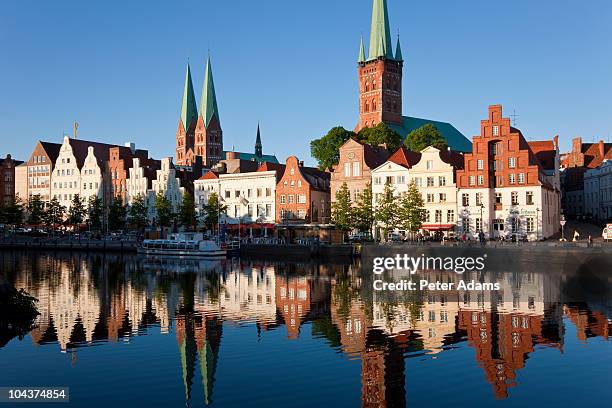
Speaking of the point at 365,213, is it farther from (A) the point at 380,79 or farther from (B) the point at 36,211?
(A) the point at 380,79

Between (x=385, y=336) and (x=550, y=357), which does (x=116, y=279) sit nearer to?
(x=385, y=336)

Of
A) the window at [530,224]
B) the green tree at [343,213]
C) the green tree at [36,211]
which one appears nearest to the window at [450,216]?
the window at [530,224]

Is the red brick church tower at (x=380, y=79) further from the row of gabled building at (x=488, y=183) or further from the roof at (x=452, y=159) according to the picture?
the row of gabled building at (x=488, y=183)

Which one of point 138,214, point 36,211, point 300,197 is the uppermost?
point 300,197

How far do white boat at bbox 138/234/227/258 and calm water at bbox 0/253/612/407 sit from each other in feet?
122

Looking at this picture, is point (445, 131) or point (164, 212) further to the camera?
point (445, 131)

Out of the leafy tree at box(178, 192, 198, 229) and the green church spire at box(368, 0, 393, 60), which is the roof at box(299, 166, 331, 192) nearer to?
the leafy tree at box(178, 192, 198, 229)

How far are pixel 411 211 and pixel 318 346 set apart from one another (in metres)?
53.7

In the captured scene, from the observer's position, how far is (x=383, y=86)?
170750mm

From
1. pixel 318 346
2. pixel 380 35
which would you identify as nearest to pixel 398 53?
pixel 380 35

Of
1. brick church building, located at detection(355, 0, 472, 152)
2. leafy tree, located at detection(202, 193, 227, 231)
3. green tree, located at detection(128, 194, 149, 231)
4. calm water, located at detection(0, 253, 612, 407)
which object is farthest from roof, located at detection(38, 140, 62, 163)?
calm water, located at detection(0, 253, 612, 407)

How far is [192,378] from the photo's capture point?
24938 millimetres

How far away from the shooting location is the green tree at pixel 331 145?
114 meters

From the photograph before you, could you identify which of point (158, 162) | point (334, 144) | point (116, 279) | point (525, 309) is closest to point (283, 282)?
point (116, 279)
